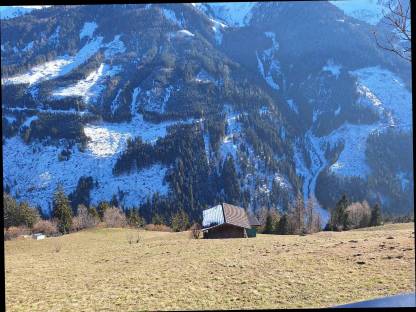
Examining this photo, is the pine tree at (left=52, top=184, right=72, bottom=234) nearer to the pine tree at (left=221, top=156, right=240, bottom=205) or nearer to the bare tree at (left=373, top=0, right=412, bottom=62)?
the bare tree at (left=373, top=0, right=412, bottom=62)

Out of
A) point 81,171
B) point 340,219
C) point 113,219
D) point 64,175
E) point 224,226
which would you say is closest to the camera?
point 224,226

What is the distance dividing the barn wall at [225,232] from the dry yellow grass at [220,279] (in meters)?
16.1

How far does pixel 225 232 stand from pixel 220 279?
2529cm

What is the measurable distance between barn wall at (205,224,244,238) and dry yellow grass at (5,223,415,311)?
52.9 ft

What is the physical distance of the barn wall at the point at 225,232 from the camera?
41844 millimetres

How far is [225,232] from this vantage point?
42.1m

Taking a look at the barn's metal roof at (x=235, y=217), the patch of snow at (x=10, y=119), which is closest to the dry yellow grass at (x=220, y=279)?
the barn's metal roof at (x=235, y=217)

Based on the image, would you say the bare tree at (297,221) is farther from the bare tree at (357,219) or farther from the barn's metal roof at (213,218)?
the barn's metal roof at (213,218)

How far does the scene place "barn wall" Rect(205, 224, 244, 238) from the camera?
41.8m

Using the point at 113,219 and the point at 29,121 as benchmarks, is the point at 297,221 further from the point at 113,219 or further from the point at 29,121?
the point at 29,121

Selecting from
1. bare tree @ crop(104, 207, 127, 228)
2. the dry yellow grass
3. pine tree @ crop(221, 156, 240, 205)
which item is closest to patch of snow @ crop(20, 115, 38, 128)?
pine tree @ crop(221, 156, 240, 205)

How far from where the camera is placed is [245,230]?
141 feet

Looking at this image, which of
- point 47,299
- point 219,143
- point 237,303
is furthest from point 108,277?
point 219,143

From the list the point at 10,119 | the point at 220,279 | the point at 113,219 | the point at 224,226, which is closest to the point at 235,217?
the point at 224,226
